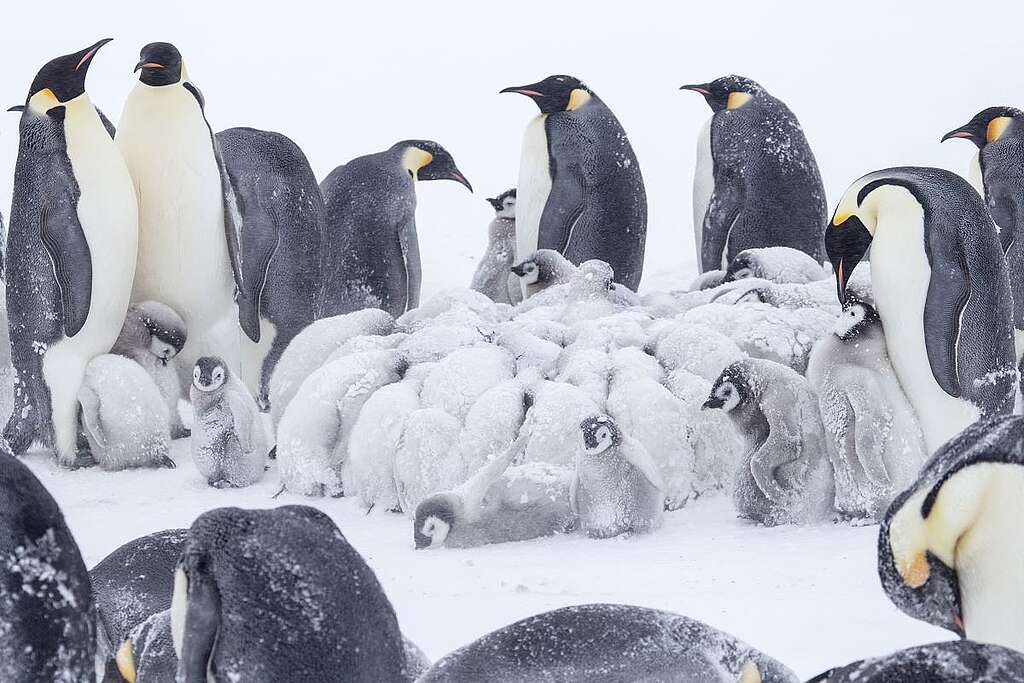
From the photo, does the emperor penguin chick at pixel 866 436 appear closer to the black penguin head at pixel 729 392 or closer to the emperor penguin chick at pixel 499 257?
the black penguin head at pixel 729 392

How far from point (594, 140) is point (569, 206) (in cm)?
32

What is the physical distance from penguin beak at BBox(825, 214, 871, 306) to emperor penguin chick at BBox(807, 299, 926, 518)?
16.5 inches

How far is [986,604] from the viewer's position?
2199 millimetres

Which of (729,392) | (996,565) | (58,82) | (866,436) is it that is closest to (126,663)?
(996,565)

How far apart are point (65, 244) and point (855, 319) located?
8.02ft

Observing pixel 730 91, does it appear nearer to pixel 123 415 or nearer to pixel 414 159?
pixel 414 159

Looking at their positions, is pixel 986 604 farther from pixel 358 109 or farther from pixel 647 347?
pixel 358 109

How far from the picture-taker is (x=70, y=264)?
4.86m

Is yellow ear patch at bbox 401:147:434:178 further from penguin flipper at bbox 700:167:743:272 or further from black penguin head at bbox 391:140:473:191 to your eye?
penguin flipper at bbox 700:167:743:272

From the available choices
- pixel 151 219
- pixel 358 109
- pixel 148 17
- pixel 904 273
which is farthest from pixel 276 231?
pixel 148 17

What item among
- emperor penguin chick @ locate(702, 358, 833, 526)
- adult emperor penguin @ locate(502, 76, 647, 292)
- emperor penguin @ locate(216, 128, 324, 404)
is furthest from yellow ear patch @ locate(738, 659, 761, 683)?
adult emperor penguin @ locate(502, 76, 647, 292)

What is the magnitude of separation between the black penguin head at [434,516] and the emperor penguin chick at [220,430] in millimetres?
901

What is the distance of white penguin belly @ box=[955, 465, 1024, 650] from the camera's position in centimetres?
211

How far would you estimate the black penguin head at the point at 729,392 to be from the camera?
4.01 metres
